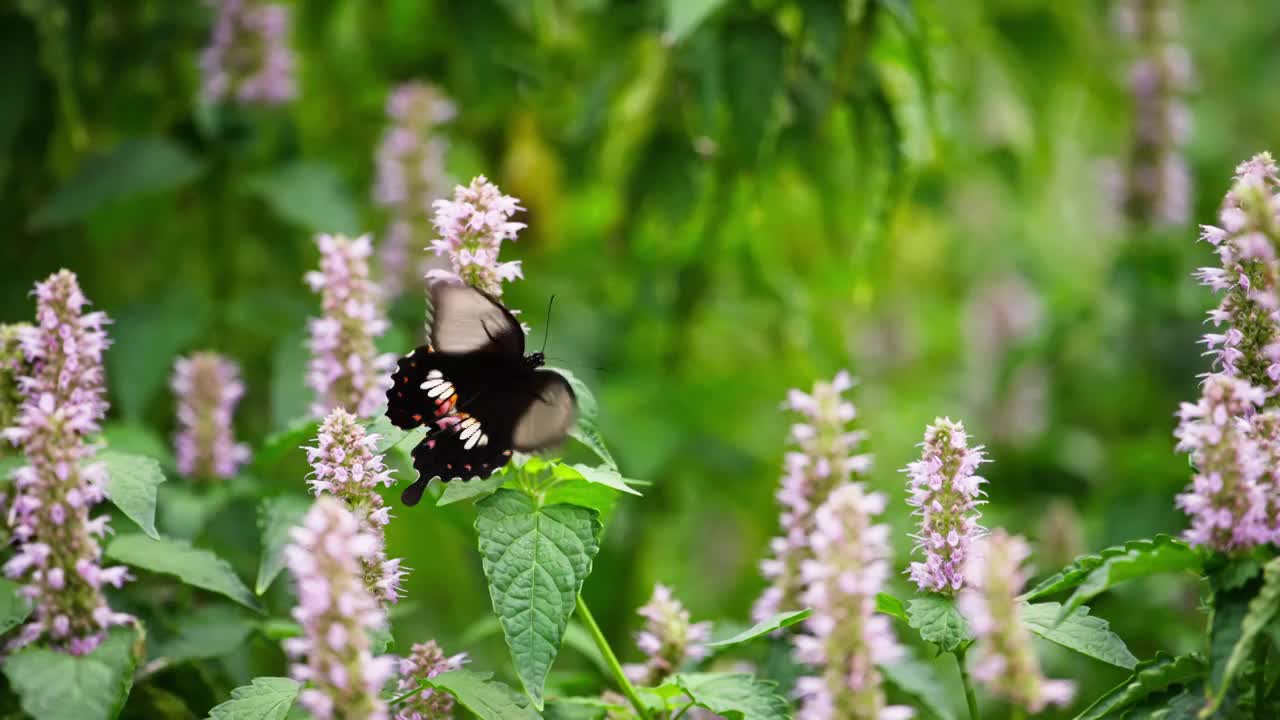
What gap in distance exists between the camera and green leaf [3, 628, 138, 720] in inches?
57.9

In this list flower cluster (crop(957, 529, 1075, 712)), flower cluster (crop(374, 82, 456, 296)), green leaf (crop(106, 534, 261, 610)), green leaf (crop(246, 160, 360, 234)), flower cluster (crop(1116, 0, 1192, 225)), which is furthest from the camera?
flower cluster (crop(1116, 0, 1192, 225))

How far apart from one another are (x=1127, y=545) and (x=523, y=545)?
828mm

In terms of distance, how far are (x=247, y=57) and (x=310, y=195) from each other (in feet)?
1.68

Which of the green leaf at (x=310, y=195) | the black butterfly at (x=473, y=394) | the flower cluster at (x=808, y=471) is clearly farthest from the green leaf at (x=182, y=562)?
the green leaf at (x=310, y=195)

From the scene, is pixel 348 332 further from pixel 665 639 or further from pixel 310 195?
pixel 310 195

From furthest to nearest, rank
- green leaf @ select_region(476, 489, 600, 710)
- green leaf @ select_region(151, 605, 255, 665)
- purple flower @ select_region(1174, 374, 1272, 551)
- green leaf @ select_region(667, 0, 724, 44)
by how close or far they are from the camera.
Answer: green leaf @ select_region(667, 0, 724, 44), green leaf @ select_region(151, 605, 255, 665), green leaf @ select_region(476, 489, 600, 710), purple flower @ select_region(1174, 374, 1272, 551)

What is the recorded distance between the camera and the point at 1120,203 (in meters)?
4.23

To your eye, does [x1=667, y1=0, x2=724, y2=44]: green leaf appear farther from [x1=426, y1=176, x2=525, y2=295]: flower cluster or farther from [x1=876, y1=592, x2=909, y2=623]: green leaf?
[x1=876, y1=592, x2=909, y2=623]: green leaf

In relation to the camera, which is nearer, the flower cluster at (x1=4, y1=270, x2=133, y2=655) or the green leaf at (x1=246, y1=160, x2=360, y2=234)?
the flower cluster at (x1=4, y1=270, x2=133, y2=655)

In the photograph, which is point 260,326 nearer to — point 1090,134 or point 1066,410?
point 1066,410

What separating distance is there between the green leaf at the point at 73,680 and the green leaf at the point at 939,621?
3.52 feet

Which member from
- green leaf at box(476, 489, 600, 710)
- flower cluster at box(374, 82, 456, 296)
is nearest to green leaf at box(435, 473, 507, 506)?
green leaf at box(476, 489, 600, 710)

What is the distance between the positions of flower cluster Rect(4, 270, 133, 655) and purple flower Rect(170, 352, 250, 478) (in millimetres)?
780

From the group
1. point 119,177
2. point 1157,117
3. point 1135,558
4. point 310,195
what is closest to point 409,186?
point 310,195
